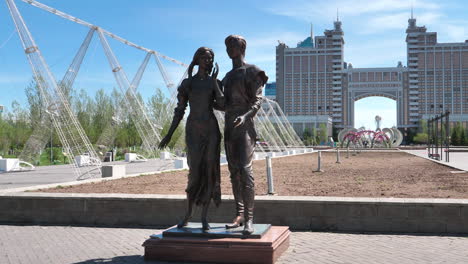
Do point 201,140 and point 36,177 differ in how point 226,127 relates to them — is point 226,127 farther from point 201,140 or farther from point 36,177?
point 36,177

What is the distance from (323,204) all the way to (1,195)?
590 cm

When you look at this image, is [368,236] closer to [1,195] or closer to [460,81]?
[1,195]

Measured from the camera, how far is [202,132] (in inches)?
224

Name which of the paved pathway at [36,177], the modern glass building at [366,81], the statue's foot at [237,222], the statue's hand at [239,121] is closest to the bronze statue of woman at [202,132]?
the statue's foot at [237,222]

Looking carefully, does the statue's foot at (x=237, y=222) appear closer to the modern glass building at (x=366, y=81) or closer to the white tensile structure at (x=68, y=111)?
the white tensile structure at (x=68, y=111)

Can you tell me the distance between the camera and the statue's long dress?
5.70 metres

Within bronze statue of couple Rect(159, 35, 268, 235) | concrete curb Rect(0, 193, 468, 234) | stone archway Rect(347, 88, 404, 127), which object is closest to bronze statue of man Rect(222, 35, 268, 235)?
bronze statue of couple Rect(159, 35, 268, 235)

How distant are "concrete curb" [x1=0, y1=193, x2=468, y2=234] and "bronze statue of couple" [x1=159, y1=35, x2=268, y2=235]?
6.73ft

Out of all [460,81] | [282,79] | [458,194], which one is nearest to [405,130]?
[460,81]

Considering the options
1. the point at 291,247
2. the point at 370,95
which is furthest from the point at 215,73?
the point at 370,95

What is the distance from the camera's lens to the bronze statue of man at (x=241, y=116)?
558 centimetres

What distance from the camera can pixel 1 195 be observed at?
861 cm

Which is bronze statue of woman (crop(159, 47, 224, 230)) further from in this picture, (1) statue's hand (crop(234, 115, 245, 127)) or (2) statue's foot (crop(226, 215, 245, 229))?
(1) statue's hand (crop(234, 115, 245, 127))

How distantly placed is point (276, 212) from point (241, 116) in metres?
2.80
